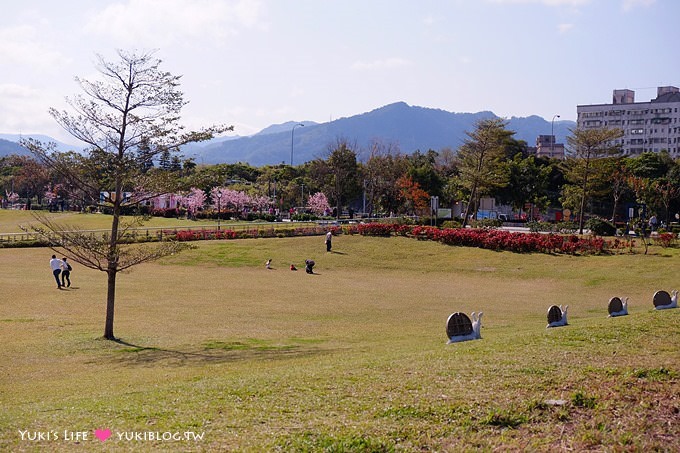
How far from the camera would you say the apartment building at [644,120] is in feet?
403

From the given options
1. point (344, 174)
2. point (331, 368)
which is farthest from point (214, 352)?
point (344, 174)

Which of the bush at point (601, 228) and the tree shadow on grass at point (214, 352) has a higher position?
the bush at point (601, 228)

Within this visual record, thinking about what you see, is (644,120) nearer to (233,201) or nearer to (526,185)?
(526,185)

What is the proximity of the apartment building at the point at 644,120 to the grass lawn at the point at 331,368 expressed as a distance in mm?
104225

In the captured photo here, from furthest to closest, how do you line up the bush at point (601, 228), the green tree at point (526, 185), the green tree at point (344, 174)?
the green tree at point (526, 185) → the green tree at point (344, 174) → the bush at point (601, 228)

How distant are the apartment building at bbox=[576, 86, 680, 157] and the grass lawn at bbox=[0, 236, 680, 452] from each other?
342 ft

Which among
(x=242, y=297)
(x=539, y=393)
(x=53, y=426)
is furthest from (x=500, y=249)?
(x=53, y=426)

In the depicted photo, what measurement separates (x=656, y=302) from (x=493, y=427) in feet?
51.7

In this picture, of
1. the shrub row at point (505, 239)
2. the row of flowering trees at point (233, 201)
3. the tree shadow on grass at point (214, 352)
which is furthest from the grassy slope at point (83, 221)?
the tree shadow on grass at point (214, 352)

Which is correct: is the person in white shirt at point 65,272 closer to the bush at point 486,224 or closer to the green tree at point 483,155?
the bush at point 486,224

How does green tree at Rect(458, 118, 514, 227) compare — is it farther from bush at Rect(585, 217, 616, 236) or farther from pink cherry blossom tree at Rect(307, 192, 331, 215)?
pink cherry blossom tree at Rect(307, 192, 331, 215)

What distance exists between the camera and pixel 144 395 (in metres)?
10.7

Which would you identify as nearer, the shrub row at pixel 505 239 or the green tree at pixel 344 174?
the shrub row at pixel 505 239

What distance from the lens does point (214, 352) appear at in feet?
54.4
